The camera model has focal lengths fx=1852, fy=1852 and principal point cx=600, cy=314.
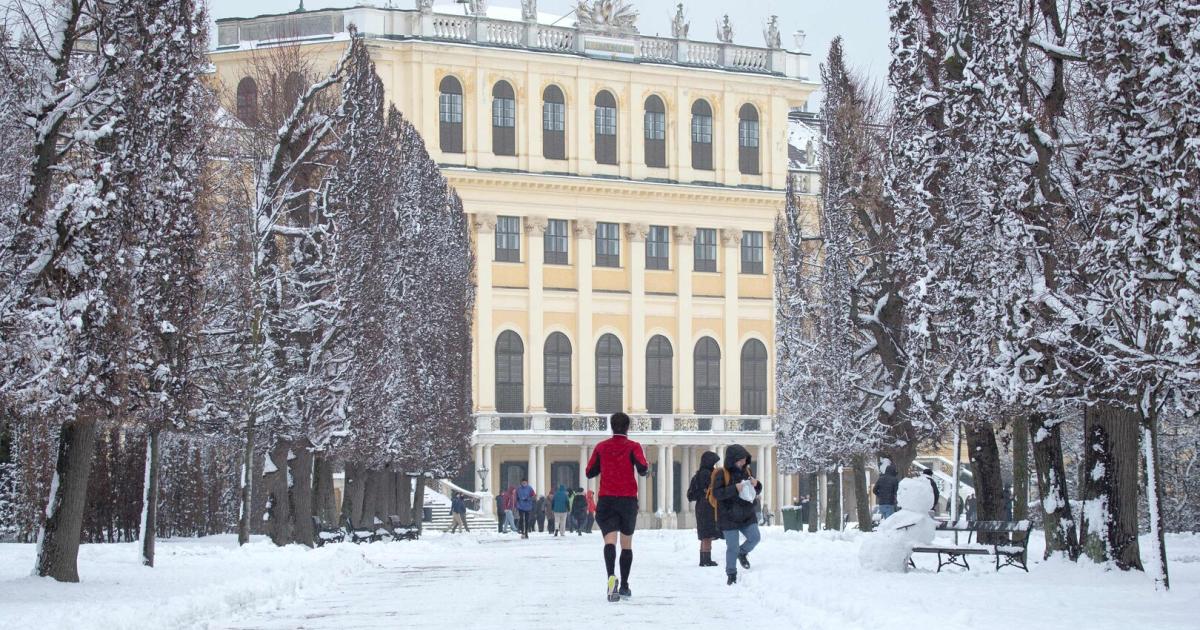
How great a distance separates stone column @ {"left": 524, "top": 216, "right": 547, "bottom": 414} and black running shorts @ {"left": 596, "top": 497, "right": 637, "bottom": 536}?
57.4 m

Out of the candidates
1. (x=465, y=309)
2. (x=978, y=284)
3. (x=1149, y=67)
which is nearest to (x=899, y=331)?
(x=978, y=284)

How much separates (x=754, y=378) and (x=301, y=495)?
48.2 metres

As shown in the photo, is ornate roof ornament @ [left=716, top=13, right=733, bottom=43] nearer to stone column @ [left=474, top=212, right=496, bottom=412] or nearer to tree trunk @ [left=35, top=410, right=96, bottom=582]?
stone column @ [left=474, top=212, right=496, bottom=412]

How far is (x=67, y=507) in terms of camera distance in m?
18.7

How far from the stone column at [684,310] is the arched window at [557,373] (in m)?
4.91

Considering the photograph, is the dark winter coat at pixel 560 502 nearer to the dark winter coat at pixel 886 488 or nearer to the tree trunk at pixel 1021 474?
the dark winter coat at pixel 886 488

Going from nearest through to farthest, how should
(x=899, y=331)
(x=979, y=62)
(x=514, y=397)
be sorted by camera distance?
(x=979, y=62), (x=899, y=331), (x=514, y=397)

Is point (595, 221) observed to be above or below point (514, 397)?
above

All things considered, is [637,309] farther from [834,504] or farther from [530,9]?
[834,504]

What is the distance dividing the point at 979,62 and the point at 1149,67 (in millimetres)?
4981

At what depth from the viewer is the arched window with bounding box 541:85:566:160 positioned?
2958 inches

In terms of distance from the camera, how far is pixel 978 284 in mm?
21344

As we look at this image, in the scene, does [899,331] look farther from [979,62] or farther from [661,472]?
[661,472]

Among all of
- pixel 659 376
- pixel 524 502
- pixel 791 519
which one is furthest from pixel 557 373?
pixel 524 502
